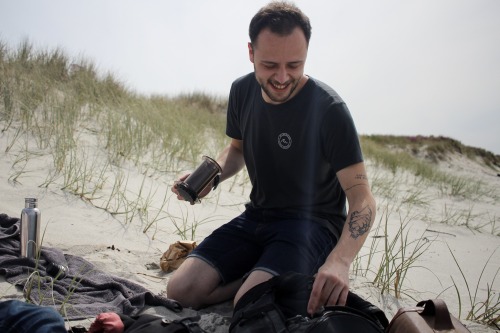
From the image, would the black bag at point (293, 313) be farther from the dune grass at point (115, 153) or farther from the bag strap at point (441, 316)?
the dune grass at point (115, 153)

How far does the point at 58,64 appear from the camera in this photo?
26.8 ft

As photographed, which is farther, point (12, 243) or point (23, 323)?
point (12, 243)

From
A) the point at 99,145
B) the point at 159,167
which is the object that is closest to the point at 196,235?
the point at 159,167

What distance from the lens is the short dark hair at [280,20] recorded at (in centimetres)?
251

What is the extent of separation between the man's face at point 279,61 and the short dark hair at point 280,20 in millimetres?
31

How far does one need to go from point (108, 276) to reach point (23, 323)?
3.16 feet

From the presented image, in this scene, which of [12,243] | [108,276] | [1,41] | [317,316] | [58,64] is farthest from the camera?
[58,64]

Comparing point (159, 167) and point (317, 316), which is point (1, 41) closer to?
point (159, 167)

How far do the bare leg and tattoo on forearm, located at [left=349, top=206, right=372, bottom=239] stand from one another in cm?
93

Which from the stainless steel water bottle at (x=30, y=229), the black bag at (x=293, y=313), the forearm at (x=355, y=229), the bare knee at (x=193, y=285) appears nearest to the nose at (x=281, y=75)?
the forearm at (x=355, y=229)

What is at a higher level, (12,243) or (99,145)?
(99,145)

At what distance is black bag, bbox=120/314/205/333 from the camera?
1.88 m

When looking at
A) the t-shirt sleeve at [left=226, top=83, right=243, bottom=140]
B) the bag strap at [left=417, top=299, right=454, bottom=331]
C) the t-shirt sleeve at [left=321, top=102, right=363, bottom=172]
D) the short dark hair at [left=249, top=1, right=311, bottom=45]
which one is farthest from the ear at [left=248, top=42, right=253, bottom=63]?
the bag strap at [left=417, top=299, right=454, bottom=331]

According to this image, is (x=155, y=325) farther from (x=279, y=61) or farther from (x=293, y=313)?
(x=279, y=61)
